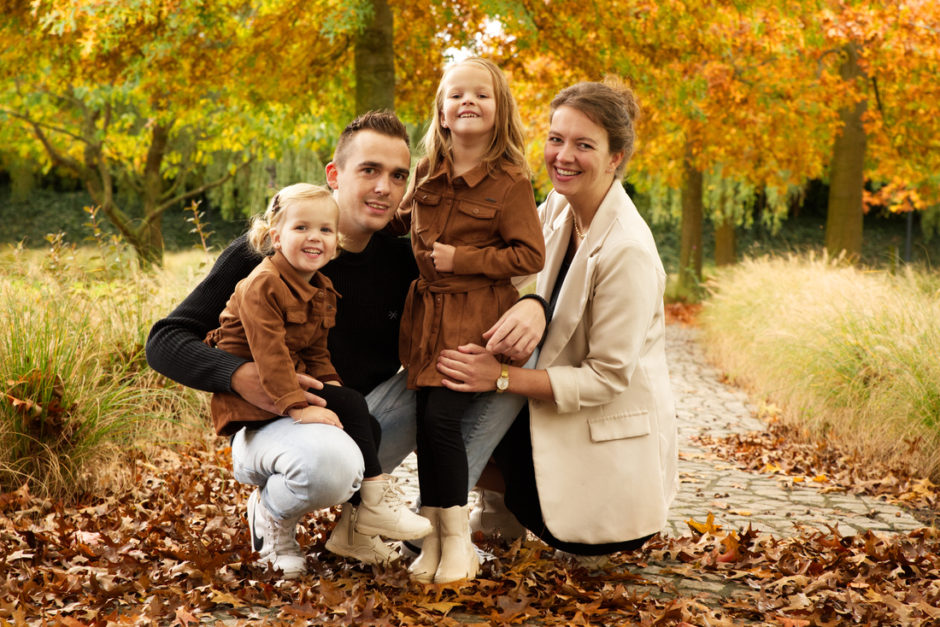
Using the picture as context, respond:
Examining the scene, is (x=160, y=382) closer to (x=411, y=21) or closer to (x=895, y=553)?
(x=895, y=553)

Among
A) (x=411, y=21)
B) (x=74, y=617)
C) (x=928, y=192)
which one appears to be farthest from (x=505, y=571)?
(x=928, y=192)

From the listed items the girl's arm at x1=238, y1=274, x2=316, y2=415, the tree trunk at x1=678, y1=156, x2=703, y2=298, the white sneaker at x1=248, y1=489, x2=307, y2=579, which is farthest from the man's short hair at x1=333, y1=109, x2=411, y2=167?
the tree trunk at x1=678, y1=156, x2=703, y2=298

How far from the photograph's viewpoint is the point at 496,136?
303cm

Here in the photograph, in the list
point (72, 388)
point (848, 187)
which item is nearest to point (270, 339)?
point (72, 388)

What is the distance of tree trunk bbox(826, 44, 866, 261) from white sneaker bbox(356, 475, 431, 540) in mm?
10759

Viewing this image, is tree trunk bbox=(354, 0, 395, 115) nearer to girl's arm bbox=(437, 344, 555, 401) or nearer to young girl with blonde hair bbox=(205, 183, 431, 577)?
young girl with blonde hair bbox=(205, 183, 431, 577)

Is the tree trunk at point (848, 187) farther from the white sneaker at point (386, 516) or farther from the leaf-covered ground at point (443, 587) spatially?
the white sneaker at point (386, 516)

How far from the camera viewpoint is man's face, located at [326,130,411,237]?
2984 millimetres

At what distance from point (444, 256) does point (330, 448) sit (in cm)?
73

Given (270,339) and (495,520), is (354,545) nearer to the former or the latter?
(495,520)

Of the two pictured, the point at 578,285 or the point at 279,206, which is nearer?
the point at 279,206

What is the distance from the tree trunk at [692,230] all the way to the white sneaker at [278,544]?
573 inches

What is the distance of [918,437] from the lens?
5004 millimetres

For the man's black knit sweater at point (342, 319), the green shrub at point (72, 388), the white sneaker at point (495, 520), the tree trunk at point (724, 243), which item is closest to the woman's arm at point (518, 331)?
the man's black knit sweater at point (342, 319)
